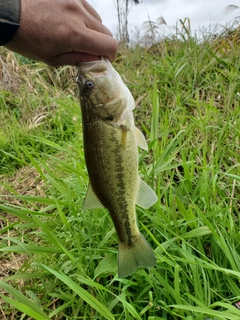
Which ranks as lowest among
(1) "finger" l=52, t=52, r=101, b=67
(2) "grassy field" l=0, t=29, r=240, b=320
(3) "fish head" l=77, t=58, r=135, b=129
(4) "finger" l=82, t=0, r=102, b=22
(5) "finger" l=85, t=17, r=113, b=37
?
(2) "grassy field" l=0, t=29, r=240, b=320

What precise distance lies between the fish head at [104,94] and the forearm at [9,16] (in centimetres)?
35

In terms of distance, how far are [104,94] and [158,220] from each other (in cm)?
80

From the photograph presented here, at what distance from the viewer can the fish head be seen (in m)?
1.70

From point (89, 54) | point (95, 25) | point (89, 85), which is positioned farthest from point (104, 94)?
point (95, 25)

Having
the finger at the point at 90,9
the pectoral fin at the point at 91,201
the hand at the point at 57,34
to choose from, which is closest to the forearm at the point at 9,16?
the hand at the point at 57,34

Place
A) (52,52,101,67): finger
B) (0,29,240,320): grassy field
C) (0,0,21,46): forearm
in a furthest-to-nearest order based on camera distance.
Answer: (0,29,240,320): grassy field → (52,52,101,67): finger → (0,0,21,46): forearm

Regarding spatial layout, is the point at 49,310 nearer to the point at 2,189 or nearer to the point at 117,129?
the point at 117,129

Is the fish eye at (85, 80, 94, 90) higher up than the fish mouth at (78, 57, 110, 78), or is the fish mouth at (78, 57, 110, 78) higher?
the fish mouth at (78, 57, 110, 78)

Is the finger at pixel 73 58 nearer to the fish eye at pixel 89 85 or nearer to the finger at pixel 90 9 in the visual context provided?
the fish eye at pixel 89 85

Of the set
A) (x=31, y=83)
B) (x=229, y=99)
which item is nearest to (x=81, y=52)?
(x=229, y=99)

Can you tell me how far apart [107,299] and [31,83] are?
5.35 metres

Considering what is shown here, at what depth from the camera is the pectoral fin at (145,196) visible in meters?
1.81

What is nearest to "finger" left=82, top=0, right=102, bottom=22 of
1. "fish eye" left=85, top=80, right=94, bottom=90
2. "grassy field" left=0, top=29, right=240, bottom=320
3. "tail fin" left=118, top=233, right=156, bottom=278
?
"fish eye" left=85, top=80, right=94, bottom=90

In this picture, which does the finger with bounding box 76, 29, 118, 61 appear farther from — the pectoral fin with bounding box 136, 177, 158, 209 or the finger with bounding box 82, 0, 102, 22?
the pectoral fin with bounding box 136, 177, 158, 209
